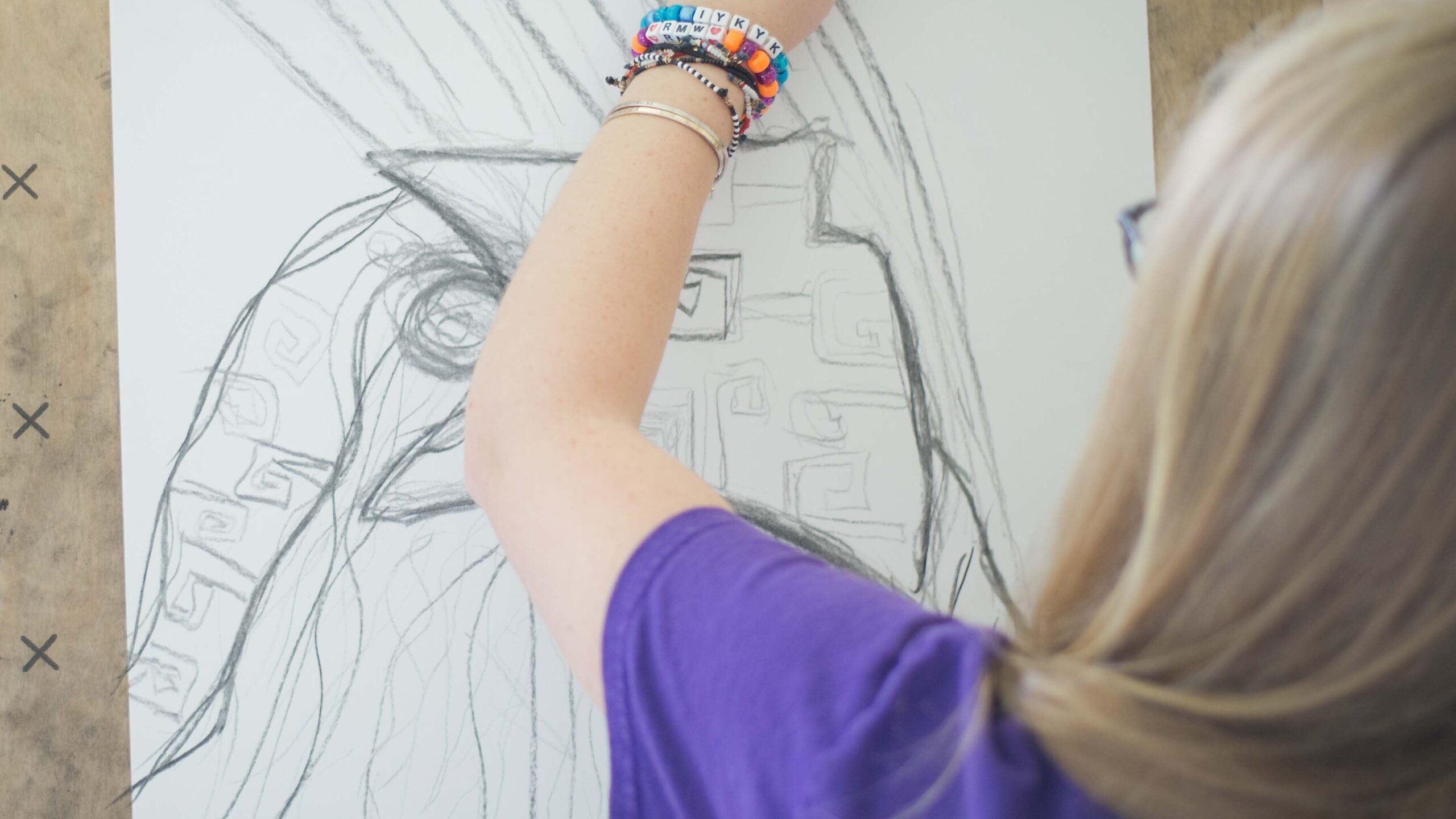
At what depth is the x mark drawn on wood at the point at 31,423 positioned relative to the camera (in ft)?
2.00

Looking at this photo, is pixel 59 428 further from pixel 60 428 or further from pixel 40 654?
pixel 40 654

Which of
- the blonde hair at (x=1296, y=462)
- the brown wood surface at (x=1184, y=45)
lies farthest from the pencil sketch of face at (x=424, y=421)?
the blonde hair at (x=1296, y=462)

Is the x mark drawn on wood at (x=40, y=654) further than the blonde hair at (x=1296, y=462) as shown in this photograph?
Yes

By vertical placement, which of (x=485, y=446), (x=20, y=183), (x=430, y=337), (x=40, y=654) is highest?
(x=20, y=183)

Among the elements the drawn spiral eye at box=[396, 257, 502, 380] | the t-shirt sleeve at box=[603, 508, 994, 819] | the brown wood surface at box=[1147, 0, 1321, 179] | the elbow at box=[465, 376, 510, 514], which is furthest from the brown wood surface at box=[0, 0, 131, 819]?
the brown wood surface at box=[1147, 0, 1321, 179]

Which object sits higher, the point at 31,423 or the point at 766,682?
the point at 31,423

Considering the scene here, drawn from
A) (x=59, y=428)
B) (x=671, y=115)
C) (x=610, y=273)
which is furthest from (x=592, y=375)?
(x=59, y=428)

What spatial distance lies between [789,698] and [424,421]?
41cm

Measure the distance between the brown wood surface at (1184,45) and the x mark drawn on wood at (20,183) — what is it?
2.78 ft

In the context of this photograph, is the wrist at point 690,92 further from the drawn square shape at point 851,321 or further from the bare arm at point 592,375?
the drawn square shape at point 851,321

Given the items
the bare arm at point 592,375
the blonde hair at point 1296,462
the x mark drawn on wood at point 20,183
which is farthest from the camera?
the x mark drawn on wood at point 20,183

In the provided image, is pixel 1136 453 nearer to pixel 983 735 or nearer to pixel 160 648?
pixel 983 735

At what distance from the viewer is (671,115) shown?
501 millimetres

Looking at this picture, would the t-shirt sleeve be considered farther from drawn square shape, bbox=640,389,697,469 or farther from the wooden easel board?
the wooden easel board
